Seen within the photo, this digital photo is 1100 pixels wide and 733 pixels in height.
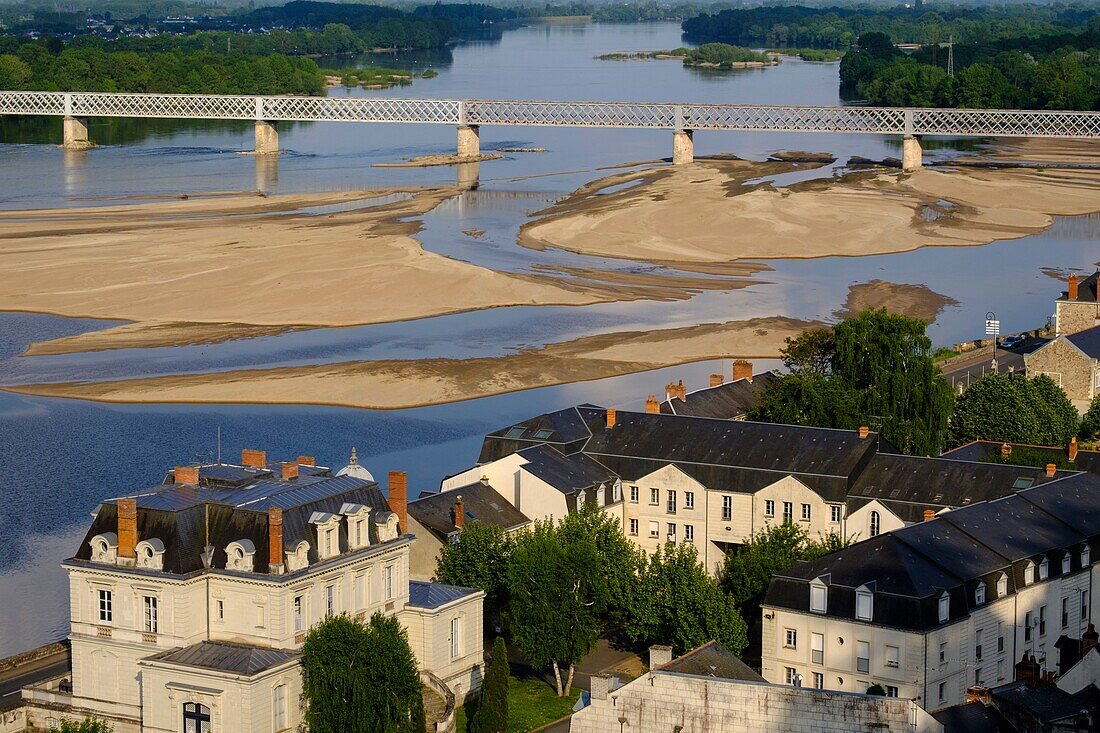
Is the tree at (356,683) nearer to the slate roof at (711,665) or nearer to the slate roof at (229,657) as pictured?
the slate roof at (229,657)

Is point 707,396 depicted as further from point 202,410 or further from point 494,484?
point 202,410

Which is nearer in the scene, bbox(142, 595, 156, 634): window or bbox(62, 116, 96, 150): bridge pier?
bbox(142, 595, 156, 634): window

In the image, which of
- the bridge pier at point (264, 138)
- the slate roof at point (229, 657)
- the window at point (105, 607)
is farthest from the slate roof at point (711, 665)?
the bridge pier at point (264, 138)

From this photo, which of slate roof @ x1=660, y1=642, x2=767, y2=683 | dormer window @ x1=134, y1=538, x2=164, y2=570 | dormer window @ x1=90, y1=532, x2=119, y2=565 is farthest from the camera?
dormer window @ x1=90, y1=532, x2=119, y2=565

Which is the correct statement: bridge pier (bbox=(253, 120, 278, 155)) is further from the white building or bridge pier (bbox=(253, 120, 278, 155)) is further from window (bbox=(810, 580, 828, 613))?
window (bbox=(810, 580, 828, 613))

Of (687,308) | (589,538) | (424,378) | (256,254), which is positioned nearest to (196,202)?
(256,254)

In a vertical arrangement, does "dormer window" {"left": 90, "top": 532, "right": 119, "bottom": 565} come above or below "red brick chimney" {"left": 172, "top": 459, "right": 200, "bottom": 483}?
below

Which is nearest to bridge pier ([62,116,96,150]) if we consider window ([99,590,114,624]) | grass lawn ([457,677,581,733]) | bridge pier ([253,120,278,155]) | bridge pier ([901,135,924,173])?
bridge pier ([253,120,278,155])
